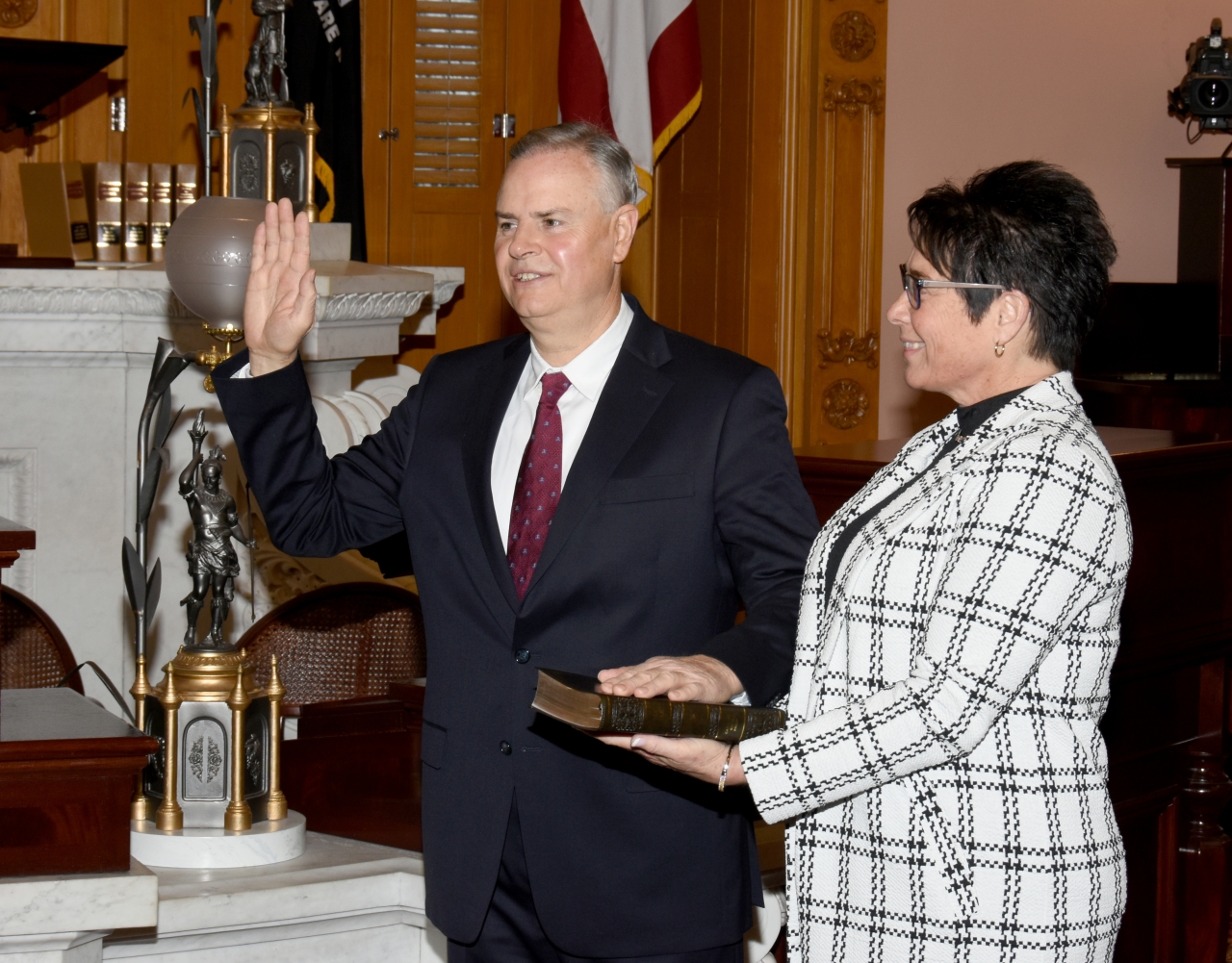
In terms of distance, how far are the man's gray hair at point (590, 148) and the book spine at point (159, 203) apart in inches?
170

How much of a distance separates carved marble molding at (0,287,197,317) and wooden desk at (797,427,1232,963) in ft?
6.49

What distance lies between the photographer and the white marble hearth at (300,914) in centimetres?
248

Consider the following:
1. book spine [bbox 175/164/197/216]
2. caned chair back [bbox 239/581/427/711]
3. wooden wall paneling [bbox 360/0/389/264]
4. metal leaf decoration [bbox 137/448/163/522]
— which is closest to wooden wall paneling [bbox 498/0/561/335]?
wooden wall paneling [bbox 360/0/389/264]

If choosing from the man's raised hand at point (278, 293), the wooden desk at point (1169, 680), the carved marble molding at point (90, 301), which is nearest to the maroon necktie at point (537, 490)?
the man's raised hand at point (278, 293)

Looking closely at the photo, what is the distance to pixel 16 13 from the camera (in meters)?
6.69

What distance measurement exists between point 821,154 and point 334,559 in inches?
152

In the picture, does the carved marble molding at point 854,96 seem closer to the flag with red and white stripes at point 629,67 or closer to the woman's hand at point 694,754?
the flag with red and white stripes at point 629,67

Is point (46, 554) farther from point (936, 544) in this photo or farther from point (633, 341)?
point (936, 544)

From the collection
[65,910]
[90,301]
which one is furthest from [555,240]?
[90,301]

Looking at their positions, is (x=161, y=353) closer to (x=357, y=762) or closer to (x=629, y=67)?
(x=357, y=762)

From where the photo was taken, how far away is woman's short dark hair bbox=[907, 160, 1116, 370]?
65.9 inches

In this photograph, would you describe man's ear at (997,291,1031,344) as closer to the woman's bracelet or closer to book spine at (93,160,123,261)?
the woman's bracelet

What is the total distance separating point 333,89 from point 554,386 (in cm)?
516

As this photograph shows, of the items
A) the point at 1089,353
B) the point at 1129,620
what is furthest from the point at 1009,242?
the point at 1089,353
